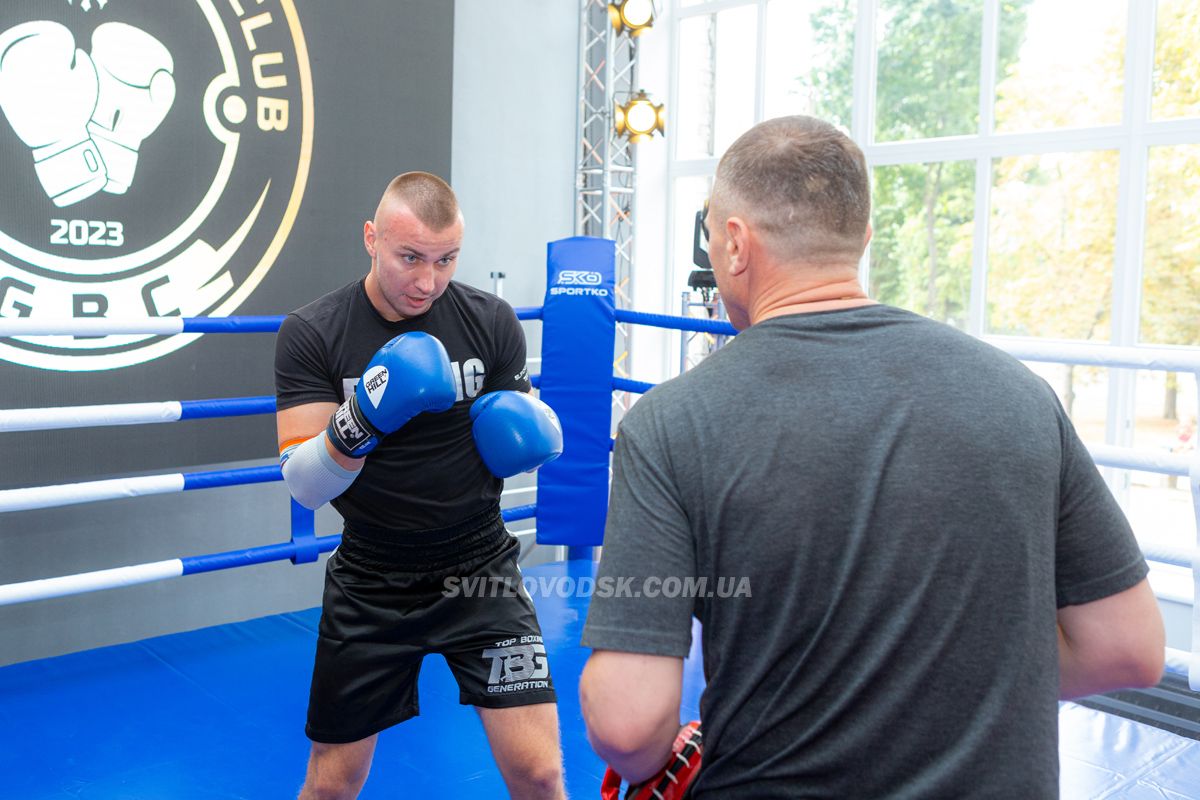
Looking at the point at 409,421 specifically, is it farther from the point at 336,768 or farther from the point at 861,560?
the point at 861,560

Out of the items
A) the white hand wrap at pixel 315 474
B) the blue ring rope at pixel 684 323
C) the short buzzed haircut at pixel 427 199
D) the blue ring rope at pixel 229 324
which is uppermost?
the short buzzed haircut at pixel 427 199

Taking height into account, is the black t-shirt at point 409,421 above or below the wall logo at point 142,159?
below

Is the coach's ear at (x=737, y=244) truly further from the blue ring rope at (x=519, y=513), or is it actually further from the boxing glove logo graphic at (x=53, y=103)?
the boxing glove logo graphic at (x=53, y=103)

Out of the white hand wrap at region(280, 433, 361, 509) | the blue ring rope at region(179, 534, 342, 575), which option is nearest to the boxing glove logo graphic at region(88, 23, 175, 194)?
the blue ring rope at region(179, 534, 342, 575)

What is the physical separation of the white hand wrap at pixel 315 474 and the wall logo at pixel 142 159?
175 centimetres

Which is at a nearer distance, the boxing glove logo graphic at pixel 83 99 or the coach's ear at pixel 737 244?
the coach's ear at pixel 737 244

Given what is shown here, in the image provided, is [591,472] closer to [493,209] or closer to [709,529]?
[493,209]

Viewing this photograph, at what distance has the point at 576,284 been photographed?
3.79 meters

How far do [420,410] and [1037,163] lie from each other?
4707 millimetres

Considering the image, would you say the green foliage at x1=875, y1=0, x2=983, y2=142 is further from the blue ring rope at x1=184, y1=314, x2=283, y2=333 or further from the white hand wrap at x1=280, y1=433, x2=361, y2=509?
the white hand wrap at x1=280, y1=433, x2=361, y2=509

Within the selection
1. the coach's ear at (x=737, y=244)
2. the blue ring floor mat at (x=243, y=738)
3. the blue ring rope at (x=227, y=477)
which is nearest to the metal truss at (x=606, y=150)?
the blue ring rope at (x=227, y=477)

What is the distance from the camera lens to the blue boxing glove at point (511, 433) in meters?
1.78

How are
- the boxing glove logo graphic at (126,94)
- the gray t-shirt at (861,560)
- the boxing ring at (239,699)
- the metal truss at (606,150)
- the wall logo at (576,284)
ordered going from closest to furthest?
the gray t-shirt at (861,560)
the boxing ring at (239,699)
the boxing glove logo graphic at (126,94)
the wall logo at (576,284)
the metal truss at (606,150)

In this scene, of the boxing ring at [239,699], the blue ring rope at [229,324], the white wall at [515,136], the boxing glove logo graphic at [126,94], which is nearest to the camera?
the boxing ring at [239,699]
